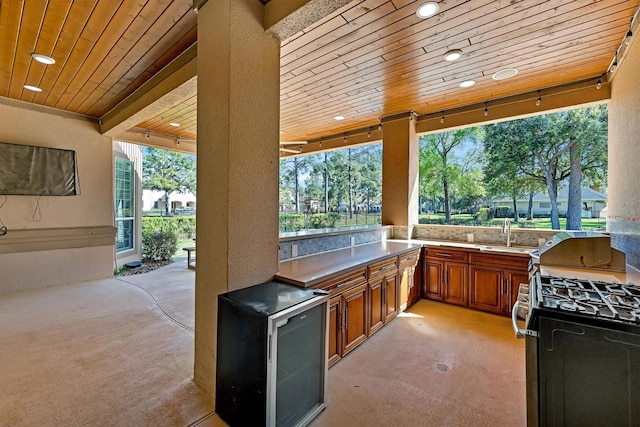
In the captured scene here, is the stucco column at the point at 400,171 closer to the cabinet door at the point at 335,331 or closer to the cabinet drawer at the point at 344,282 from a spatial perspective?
the cabinet drawer at the point at 344,282

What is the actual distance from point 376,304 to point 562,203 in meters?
4.51

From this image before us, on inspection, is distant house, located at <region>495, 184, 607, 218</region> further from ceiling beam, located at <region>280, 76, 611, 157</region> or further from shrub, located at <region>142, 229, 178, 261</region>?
shrub, located at <region>142, 229, 178, 261</region>

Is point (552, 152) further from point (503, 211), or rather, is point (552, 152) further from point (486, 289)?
point (486, 289)

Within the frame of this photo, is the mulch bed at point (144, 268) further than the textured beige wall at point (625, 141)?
Yes

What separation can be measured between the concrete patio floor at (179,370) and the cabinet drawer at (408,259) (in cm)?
64

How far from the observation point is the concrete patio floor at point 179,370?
1.79 metres

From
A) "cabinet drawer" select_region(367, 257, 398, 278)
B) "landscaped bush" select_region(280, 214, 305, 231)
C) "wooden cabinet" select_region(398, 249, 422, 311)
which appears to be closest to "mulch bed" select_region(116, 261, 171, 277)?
"landscaped bush" select_region(280, 214, 305, 231)

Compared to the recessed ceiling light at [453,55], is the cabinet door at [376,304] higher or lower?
lower

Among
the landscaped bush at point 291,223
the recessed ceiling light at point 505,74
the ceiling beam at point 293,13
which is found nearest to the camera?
the ceiling beam at point 293,13

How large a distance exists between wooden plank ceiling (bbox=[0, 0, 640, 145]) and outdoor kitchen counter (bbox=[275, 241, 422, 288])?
6.75 ft

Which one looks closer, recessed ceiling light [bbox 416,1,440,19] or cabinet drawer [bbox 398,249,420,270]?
recessed ceiling light [bbox 416,1,440,19]

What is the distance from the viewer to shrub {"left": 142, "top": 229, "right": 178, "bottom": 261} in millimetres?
6535

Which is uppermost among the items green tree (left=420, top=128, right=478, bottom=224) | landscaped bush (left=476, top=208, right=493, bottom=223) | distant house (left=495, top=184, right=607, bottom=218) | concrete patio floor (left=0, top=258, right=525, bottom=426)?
green tree (left=420, top=128, right=478, bottom=224)

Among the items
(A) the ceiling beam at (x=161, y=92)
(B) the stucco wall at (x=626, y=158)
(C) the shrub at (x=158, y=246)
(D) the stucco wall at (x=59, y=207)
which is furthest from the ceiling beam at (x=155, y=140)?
(B) the stucco wall at (x=626, y=158)
